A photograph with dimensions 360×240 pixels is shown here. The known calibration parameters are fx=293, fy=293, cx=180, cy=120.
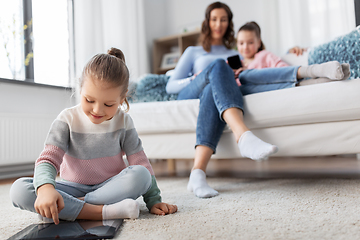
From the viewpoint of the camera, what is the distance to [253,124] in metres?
1.26

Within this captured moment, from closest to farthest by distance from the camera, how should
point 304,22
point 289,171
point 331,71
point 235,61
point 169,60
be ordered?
point 331,71 → point 235,61 → point 289,171 → point 304,22 → point 169,60

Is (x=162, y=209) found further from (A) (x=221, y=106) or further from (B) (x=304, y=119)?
(B) (x=304, y=119)

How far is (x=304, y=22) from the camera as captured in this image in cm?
281

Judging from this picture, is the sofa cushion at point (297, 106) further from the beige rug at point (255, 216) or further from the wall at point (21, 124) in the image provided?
the wall at point (21, 124)

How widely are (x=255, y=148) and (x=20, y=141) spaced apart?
1.65 meters

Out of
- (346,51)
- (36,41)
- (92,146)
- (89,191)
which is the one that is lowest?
(89,191)

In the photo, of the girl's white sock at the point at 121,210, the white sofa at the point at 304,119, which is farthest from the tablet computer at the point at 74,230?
the white sofa at the point at 304,119

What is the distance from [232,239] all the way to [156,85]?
1374 millimetres

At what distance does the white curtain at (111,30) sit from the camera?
2518 mm

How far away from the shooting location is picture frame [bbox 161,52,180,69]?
128 inches

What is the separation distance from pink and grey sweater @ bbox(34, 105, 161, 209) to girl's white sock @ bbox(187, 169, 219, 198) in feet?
0.73

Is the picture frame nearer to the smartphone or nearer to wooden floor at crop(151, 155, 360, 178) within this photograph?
wooden floor at crop(151, 155, 360, 178)

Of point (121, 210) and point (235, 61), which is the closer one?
point (121, 210)

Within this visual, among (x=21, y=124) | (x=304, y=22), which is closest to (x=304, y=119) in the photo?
(x=21, y=124)
